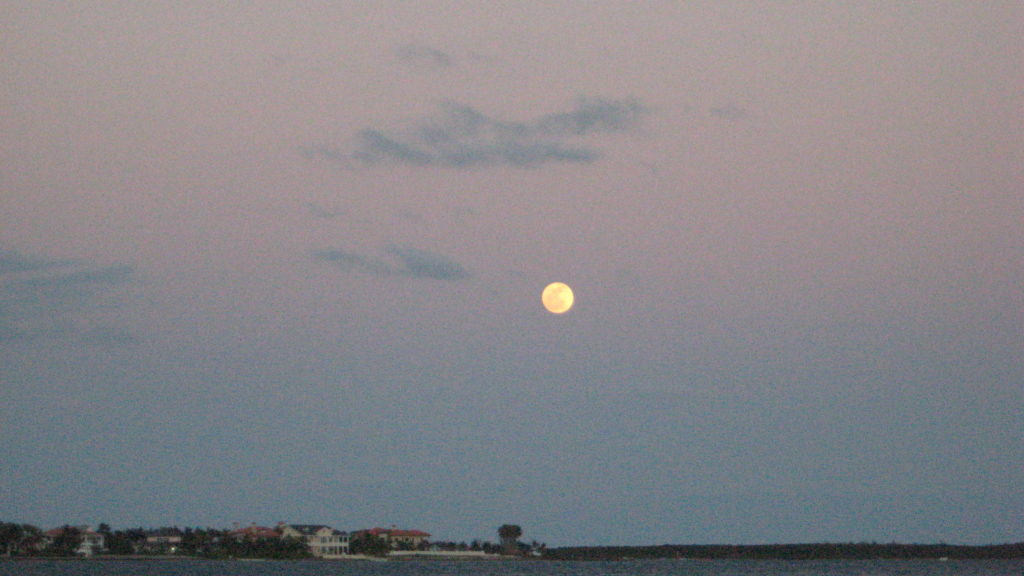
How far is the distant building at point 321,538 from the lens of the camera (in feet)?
573

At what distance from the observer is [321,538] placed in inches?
7023

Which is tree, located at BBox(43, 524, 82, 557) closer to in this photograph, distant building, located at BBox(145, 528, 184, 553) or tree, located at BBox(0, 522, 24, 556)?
tree, located at BBox(0, 522, 24, 556)

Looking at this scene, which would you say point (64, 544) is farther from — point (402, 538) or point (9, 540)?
point (402, 538)

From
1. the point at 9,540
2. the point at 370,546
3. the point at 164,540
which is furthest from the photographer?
the point at 164,540

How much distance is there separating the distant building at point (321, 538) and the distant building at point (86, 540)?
25697 millimetres

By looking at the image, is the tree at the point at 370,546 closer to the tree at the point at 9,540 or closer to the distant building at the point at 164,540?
the distant building at the point at 164,540

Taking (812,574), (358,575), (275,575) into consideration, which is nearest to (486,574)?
(358,575)


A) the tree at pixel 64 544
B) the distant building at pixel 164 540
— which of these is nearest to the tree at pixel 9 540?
the tree at pixel 64 544

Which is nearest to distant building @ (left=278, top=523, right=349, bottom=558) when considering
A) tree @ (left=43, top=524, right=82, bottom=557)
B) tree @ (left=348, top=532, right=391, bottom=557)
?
tree @ (left=348, top=532, right=391, bottom=557)

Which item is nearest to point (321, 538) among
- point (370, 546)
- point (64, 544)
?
point (370, 546)

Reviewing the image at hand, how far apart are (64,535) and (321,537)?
34.4 metres

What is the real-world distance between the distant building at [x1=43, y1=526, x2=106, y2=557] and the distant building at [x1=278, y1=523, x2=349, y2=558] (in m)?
25.7

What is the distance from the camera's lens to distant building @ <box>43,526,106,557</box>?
16862cm

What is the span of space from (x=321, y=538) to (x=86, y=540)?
32.4 metres
